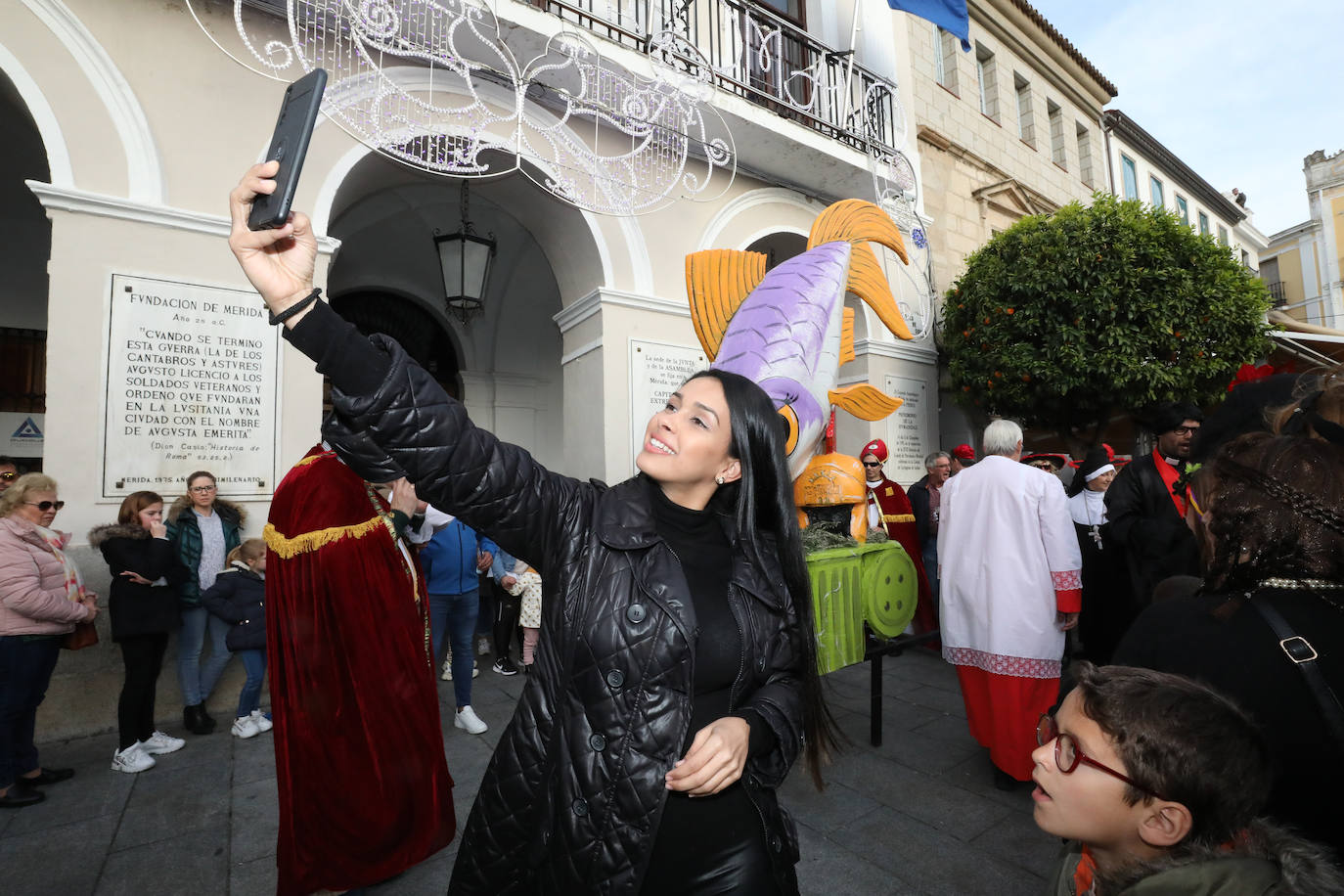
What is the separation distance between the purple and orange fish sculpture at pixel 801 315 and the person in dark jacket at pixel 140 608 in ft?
11.2

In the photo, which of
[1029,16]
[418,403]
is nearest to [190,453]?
[418,403]

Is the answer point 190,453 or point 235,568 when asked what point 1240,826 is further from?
point 190,453

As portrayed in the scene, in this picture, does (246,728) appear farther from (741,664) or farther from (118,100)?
(118,100)

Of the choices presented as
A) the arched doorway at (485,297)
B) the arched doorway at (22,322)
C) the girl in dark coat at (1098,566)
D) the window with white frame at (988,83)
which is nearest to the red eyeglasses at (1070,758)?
the girl in dark coat at (1098,566)

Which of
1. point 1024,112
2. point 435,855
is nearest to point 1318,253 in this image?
point 1024,112

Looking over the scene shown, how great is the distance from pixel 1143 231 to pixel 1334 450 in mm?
7621

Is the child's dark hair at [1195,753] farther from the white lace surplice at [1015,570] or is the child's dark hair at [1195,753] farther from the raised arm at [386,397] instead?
the white lace surplice at [1015,570]

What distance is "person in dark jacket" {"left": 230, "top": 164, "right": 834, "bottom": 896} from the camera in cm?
110

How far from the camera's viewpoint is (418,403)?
3.64 ft

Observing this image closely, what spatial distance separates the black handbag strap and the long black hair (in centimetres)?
87

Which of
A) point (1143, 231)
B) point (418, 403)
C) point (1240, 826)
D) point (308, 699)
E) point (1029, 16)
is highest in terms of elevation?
point (1029, 16)

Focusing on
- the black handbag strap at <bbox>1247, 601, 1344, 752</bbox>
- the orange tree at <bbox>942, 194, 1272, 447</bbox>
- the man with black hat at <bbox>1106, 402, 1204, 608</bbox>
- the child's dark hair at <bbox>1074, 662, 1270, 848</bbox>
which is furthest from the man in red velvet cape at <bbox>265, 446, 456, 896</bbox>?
the orange tree at <bbox>942, 194, 1272, 447</bbox>

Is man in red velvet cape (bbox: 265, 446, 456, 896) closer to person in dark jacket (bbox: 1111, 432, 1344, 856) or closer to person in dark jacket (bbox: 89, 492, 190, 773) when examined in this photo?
person in dark jacket (bbox: 89, 492, 190, 773)

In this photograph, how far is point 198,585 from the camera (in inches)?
154
